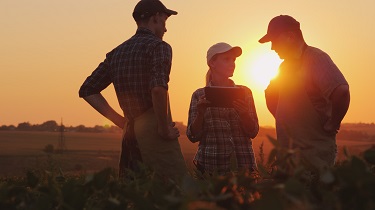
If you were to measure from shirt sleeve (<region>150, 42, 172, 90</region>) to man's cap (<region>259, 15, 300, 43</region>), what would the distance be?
0.96 m

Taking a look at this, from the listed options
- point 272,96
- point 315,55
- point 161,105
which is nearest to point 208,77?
point 272,96

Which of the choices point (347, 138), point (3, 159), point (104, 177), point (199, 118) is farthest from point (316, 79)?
point (347, 138)

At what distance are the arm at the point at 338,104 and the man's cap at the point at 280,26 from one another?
27.4 inches

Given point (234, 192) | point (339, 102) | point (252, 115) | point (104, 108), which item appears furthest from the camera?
point (252, 115)

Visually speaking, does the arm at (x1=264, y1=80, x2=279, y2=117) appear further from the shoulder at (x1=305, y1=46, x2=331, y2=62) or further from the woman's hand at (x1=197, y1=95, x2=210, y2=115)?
the woman's hand at (x1=197, y1=95, x2=210, y2=115)

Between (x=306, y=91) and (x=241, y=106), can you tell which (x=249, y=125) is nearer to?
(x=241, y=106)

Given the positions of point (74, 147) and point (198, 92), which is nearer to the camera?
point (198, 92)

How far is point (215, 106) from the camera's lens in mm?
6141

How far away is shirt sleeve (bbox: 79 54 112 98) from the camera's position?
5.18 m

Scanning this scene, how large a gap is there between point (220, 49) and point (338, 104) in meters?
2.04

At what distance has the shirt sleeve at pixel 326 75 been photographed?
15.6 feet

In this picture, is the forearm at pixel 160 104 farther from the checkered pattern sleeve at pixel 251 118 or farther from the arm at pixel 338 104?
the checkered pattern sleeve at pixel 251 118

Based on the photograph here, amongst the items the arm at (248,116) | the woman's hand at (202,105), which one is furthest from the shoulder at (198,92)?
the arm at (248,116)

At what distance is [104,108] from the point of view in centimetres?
515
